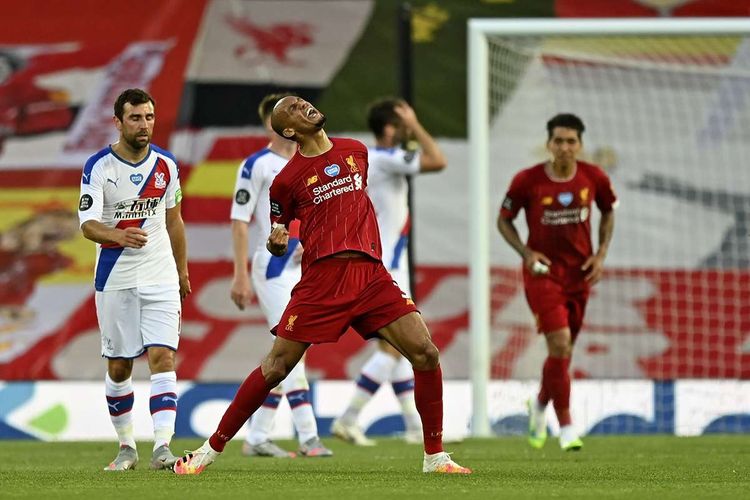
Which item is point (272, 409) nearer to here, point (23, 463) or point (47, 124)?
point (23, 463)

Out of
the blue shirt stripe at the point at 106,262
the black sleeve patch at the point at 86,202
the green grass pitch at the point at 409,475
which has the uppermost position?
the black sleeve patch at the point at 86,202

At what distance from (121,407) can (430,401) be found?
6.53ft

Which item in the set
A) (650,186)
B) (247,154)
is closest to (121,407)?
(247,154)

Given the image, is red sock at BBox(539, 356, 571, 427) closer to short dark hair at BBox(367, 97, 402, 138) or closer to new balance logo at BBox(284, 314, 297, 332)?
short dark hair at BBox(367, 97, 402, 138)

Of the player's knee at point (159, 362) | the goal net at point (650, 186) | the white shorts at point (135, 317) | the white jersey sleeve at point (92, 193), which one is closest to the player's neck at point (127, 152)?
the white jersey sleeve at point (92, 193)

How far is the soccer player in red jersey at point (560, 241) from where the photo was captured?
380 inches

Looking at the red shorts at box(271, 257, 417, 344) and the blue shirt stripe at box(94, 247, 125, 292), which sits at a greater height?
the blue shirt stripe at box(94, 247, 125, 292)

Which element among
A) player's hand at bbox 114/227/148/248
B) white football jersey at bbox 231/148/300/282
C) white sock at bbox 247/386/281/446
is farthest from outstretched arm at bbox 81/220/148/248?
white sock at bbox 247/386/281/446

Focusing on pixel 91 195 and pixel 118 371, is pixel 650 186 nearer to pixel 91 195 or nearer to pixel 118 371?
pixel 118 371

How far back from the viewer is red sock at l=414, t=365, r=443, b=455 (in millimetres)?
7102

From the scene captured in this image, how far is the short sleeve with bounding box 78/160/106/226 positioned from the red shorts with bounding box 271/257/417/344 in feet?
4.29

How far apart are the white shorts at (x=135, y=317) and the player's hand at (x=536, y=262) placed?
276cm

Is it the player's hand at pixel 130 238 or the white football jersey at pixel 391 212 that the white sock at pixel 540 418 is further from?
the player's hand at pixel 130 238

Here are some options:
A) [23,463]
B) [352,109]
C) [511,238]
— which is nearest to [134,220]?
[23,463]
